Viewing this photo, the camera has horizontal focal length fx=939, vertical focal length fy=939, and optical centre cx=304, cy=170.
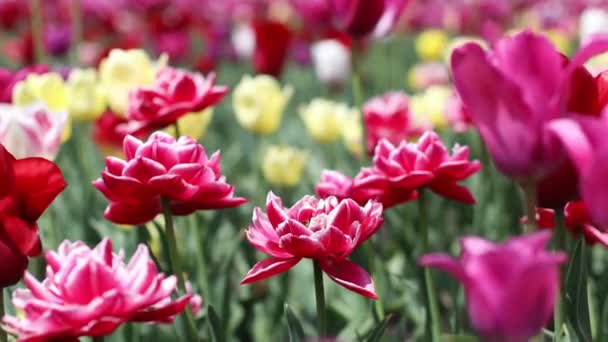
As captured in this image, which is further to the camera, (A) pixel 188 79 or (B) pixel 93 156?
(B) pixel 93 156

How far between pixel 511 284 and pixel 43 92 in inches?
51.6

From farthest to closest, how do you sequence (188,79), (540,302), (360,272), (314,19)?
(314,19) < (188,79) < (360,272) < (540,302)

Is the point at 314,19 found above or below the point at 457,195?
below

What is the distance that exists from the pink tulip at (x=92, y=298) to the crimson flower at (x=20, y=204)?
2.1 inches

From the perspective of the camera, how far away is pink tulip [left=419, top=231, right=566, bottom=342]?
0.60 m

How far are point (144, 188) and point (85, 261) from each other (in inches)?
7.4

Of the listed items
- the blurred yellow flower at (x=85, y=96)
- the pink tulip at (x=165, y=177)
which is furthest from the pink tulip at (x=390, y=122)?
the pink tulip at (x=165, y=177)

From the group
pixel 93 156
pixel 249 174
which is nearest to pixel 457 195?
pixel 249 174

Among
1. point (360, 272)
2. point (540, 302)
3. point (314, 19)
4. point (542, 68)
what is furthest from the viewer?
point (314, 19)

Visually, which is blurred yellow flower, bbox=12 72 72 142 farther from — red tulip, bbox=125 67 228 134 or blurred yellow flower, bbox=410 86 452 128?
blurred yellow flower, bbox=410 86 452 128

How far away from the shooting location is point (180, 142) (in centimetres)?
101

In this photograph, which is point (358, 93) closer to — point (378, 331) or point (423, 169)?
point (423, 169)

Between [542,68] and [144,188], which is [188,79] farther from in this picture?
[542,68]

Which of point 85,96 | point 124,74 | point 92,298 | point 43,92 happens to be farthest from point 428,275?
point 85,96
